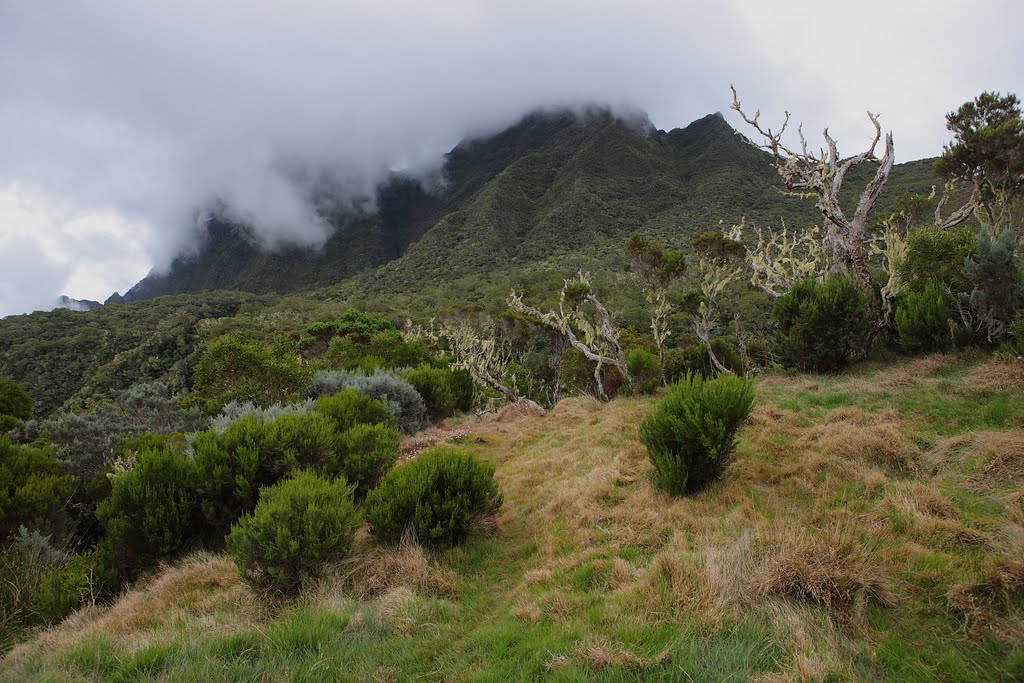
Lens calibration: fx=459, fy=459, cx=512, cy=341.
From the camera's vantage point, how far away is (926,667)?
2.24 meters

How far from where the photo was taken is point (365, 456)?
627cm

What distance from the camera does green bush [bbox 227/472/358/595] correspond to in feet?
12.6

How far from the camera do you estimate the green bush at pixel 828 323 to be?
8.66 m

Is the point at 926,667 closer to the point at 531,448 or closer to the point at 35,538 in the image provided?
the point at 531,448

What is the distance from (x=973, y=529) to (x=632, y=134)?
331ft

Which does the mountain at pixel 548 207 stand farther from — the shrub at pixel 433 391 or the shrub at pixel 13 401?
the shrub at pixel 13 401

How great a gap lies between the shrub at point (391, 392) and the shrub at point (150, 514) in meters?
4.96

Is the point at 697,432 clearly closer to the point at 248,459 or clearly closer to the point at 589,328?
the point at 248,459

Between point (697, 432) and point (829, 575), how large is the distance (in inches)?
83.3

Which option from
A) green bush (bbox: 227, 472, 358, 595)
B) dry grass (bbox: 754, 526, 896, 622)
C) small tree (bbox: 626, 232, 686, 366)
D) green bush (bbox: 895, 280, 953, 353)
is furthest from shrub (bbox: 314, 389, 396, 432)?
green bush (bbox: 895, 280, 953, 353)

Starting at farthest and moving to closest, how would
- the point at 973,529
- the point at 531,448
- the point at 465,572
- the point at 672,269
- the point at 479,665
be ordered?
the point at 672,269 → the point at 531,448 → the point at 465,572 → the point at 973,529 → the point at 479,665

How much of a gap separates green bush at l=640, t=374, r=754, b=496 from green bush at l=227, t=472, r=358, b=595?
11.0 ft

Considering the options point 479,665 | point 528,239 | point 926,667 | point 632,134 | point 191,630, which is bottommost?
point 926,667

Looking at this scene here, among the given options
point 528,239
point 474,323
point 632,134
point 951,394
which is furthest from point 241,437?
point 632,134
